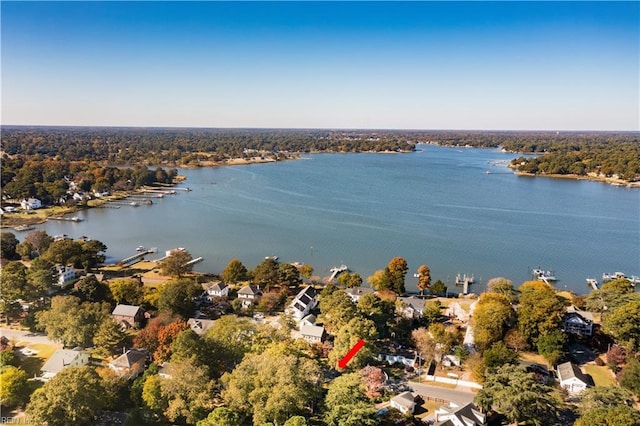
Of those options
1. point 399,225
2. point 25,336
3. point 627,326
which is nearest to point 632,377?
point 627,326

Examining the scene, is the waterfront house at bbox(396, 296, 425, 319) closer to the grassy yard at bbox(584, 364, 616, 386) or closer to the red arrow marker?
the red arrow marker

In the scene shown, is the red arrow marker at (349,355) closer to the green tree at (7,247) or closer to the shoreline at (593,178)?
the green tree at (7,247)

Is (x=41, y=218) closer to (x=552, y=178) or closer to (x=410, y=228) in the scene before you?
(x=410, y=228)

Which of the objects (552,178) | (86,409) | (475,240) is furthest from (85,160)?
(552,178)

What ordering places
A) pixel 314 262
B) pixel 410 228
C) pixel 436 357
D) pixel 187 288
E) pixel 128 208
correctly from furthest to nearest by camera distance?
pixel 128 208 < pixel 410 228 < pixel 314 262 < pixel 187 288 < pixel 436 357

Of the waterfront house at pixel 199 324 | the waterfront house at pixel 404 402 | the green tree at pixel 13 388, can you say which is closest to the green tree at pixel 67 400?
the green tree at pixel 13 388

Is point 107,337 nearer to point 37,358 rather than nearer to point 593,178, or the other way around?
point 37,358

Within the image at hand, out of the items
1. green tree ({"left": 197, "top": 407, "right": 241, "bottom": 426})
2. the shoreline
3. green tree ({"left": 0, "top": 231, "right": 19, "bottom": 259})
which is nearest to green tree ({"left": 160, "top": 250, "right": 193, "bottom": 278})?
green tree ({"left": 0, "top": 231, "right": 19, "bottom": 259})
